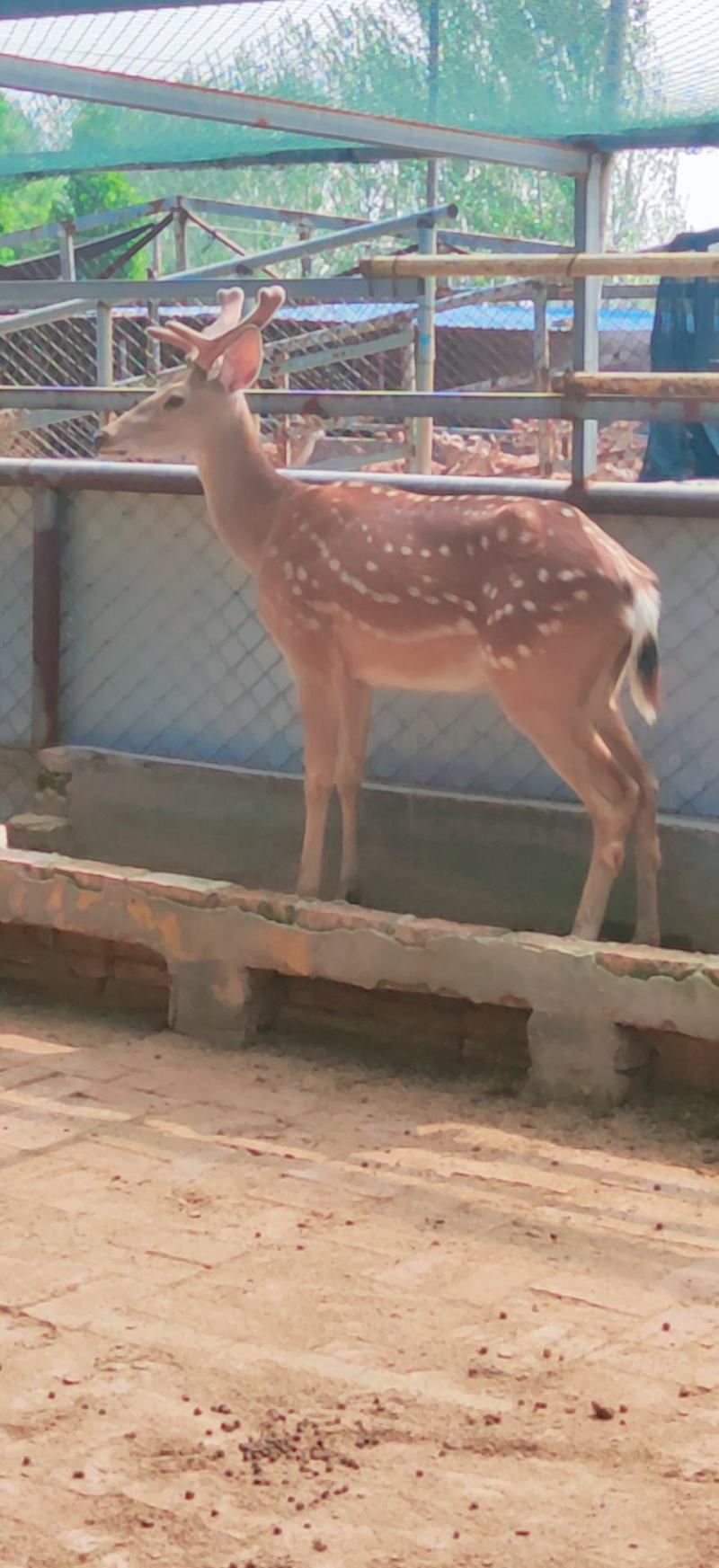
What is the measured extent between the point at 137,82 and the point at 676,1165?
11.6ft

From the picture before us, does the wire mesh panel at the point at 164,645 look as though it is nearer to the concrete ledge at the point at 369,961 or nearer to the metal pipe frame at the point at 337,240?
the concrete ledge at the point at 369,961

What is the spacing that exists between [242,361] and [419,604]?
1099mm

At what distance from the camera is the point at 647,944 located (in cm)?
520

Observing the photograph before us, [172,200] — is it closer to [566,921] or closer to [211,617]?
[211,617]

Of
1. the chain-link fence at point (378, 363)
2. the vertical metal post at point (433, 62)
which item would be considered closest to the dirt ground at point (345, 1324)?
the vertical metal post at point (433, 62)

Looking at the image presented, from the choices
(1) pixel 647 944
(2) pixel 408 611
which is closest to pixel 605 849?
(1) pixel 647 944

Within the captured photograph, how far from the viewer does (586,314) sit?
233 inches

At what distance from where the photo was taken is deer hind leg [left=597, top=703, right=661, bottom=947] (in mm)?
5141

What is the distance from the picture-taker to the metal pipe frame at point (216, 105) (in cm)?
587

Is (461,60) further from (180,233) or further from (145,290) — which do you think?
(180,233)

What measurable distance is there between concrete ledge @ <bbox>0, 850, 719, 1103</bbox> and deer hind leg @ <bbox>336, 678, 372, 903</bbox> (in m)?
0.58

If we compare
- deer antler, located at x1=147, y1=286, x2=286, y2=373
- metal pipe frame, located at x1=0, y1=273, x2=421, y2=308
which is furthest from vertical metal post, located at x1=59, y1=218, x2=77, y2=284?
deer antler, located at x1=147, y1=286, x2=286, y2=373

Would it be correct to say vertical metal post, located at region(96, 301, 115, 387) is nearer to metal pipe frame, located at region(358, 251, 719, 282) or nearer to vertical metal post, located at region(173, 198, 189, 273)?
vertical metal post, located at region(173, 198, 189, 273)

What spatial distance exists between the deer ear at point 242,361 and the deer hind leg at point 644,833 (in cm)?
155
